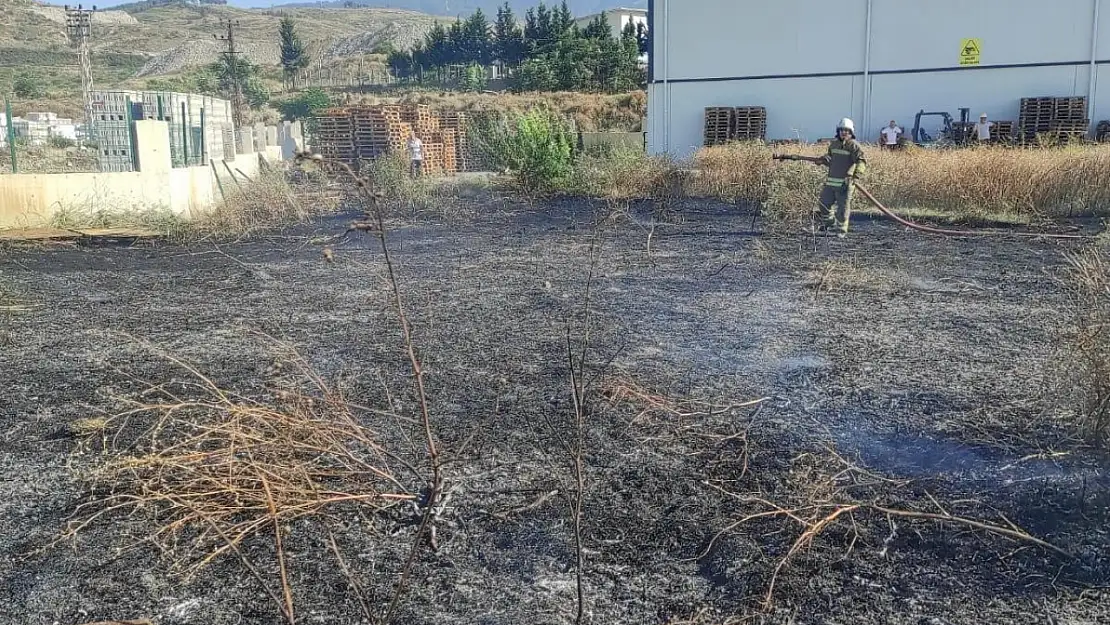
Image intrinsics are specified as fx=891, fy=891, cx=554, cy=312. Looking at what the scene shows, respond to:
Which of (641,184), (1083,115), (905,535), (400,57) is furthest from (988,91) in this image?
(400,57)

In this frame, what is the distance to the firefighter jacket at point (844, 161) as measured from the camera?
12219mm

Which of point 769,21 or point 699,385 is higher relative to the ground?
point 769,21

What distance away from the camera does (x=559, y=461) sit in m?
4.59

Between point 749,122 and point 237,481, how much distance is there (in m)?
23.6

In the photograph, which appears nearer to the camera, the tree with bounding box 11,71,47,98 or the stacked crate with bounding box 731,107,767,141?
the stacked crate with bounding box 731,107,767,141

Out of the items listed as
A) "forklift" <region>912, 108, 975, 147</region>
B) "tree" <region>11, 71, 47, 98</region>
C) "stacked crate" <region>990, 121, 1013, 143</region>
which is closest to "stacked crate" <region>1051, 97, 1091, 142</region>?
"stacked crate" <region>990, 121, 1013, 143</region>

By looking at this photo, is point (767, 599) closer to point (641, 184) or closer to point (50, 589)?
point (50, 589)

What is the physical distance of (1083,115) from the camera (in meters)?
22.0

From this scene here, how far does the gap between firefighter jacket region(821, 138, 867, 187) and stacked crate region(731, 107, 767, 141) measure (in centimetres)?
1347

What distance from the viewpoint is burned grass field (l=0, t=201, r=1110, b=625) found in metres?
3.38

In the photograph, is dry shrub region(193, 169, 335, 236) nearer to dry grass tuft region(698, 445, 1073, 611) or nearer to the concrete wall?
the concrete wall

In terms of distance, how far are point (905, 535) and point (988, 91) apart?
907 inches

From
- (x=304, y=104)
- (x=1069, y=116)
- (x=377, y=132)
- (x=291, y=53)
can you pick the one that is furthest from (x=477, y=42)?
(x=1069, y=116)

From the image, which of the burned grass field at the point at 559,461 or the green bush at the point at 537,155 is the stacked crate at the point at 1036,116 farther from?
the burned grass field at the point at 559,461
